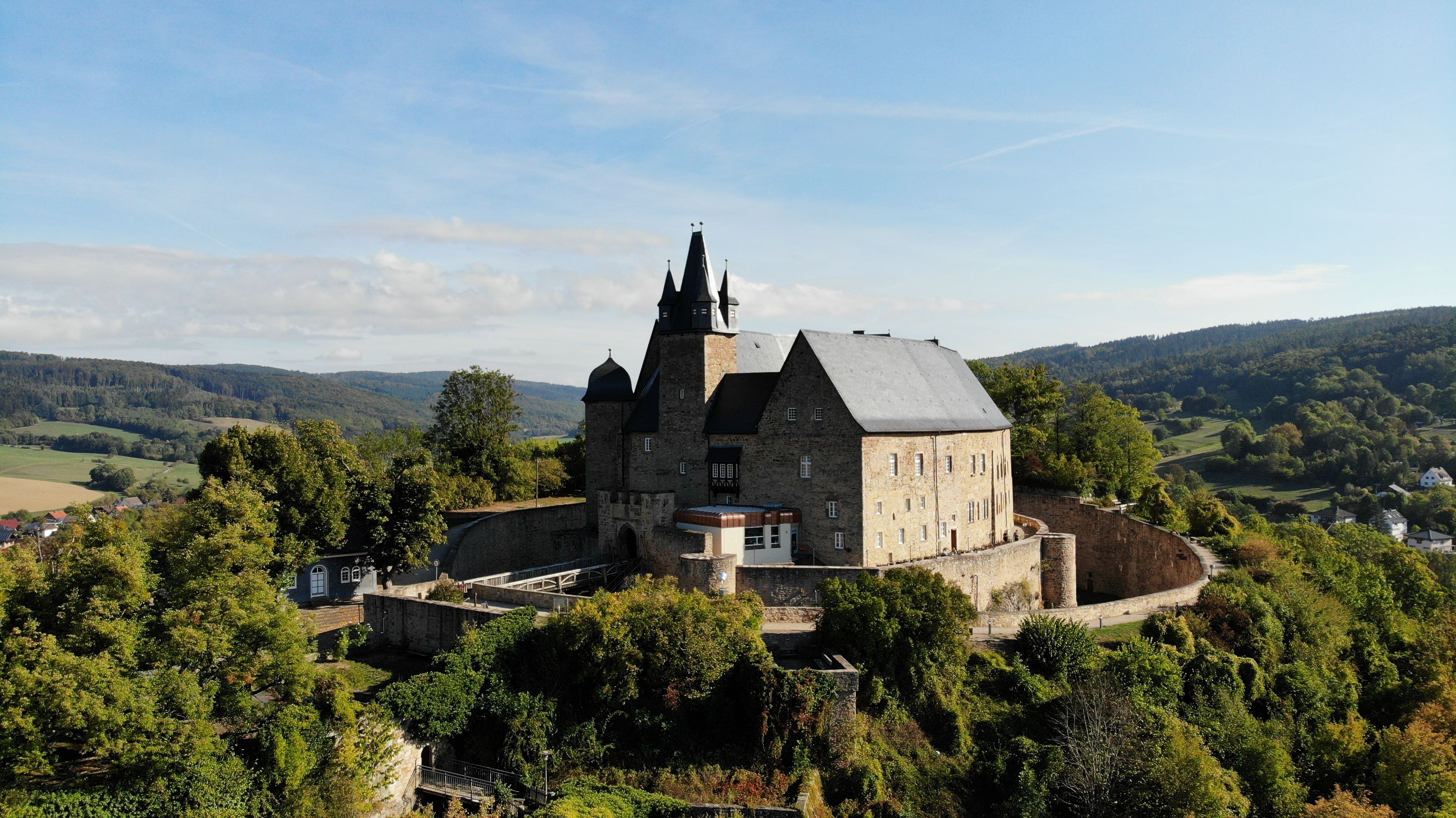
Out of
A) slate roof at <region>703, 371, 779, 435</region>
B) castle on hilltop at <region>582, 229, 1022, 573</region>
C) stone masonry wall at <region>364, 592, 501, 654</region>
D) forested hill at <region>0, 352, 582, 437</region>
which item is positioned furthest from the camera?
forested hill at <region>0, 352, 582, 437</region>

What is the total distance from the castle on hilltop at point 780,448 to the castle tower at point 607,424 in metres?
0.07

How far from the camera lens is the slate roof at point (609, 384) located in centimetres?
4353

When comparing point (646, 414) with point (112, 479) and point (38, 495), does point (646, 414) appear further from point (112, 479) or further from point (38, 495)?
point (112, 479)

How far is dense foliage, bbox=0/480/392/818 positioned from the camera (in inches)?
792

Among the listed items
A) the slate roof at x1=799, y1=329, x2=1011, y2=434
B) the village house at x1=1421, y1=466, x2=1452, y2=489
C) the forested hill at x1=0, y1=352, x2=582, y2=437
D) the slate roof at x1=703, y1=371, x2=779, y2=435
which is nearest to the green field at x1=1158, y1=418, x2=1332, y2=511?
the village house at x1=1421, y1=466, x2=1452, y2=489

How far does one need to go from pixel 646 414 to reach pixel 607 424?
9.95ft

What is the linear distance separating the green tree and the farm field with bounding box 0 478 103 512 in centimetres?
6840

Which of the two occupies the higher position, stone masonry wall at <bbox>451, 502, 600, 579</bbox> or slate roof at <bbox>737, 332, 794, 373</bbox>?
slate roof at <bbox>737, 332, 794, 373</bbox>

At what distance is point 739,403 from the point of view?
38.9 meters

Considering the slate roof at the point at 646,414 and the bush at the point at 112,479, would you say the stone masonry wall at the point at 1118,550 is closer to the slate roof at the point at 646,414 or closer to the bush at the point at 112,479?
the slate roof at the point at 646,414

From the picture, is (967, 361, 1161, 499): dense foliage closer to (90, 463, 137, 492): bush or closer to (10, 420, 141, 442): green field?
(90, 463, 137, 492): bush

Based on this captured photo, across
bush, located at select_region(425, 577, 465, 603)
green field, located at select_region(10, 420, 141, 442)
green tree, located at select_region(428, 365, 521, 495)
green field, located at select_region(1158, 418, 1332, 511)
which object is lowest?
green field, located at select_region(1158, 418, 1332, 511)

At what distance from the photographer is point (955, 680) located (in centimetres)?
2938

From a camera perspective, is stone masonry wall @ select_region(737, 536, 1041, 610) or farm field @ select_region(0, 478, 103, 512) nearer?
stone masonry wall @ select_region(737, 536, 1041, 610)
